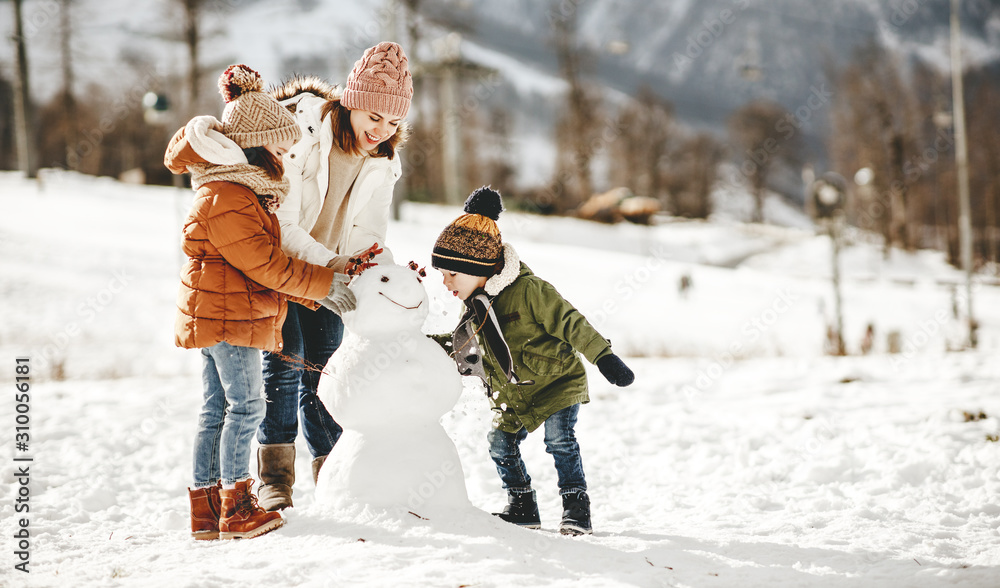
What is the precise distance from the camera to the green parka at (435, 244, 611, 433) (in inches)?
110

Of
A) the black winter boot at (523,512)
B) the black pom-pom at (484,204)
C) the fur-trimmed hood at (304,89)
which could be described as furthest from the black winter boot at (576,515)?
the fur-trimmed hood at (304,89)

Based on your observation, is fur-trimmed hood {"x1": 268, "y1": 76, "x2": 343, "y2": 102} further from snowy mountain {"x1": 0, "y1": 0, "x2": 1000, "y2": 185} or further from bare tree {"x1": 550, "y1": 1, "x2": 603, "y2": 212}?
snowy mountain {"x1": 0, "y1": 0, "x2": 1000, "y2": 185}

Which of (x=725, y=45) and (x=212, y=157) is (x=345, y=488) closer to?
(x=212, y=157)

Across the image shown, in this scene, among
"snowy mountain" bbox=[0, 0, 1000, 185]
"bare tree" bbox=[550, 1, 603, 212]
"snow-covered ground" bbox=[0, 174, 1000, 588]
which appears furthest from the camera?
"snowy mountain" bbox=[0, 0, 1000, 185]

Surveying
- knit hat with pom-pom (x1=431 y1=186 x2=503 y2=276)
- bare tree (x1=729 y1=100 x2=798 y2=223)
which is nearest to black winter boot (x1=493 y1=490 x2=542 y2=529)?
knit hat with pom-pom (x1=431 y1=186 x2=503 y2=276)

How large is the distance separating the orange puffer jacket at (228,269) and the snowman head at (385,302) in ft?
0.44

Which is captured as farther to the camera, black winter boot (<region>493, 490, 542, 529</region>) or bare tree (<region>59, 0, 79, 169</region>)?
bare tree (<region>59, 0, 79, 169</region>)

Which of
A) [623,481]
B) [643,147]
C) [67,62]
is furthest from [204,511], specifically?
[643,147]

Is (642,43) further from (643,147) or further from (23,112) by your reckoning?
(23,112)

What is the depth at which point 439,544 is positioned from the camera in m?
2.25

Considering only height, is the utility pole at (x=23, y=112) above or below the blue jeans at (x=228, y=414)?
above

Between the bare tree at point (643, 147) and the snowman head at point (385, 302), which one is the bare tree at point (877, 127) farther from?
Result: the snowman head at point (385, 302)

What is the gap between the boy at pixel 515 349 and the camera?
278 cm

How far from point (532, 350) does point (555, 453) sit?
44cm
